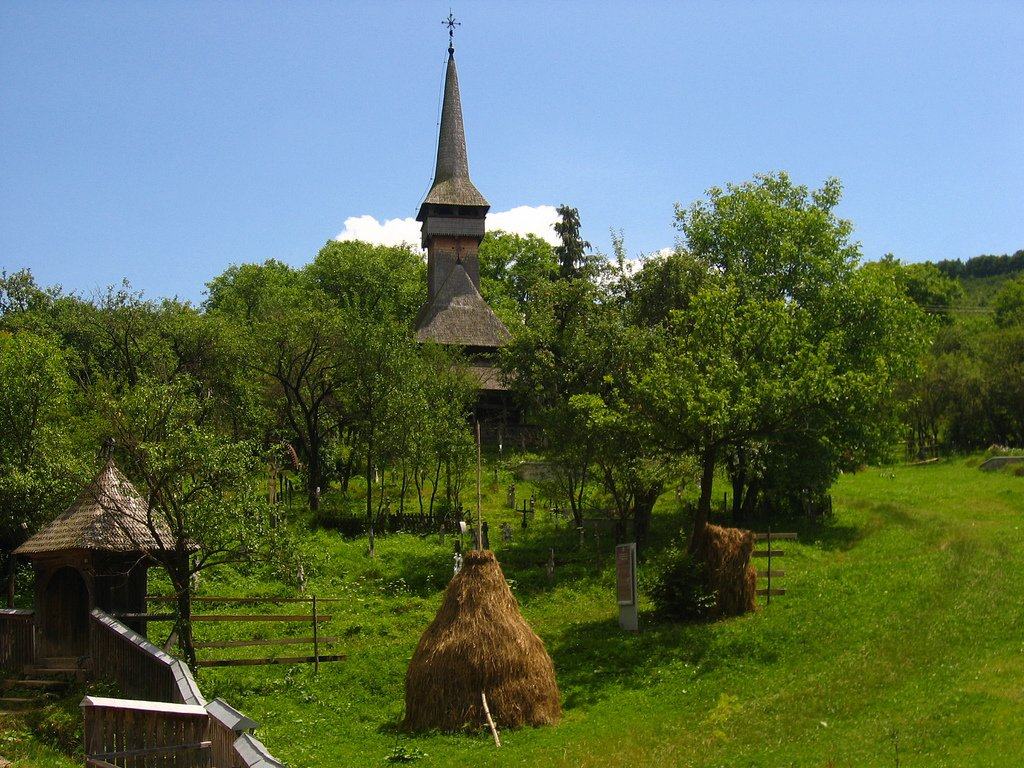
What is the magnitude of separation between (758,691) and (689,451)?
30.1ft

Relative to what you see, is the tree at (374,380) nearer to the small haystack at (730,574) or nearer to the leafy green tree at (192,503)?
the leafy green tree at (192,503)

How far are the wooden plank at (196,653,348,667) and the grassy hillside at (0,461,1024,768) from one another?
0.22m

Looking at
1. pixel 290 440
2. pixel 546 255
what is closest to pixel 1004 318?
pixel 546 255

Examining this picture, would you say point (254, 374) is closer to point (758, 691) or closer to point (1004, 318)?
point (758, 691)

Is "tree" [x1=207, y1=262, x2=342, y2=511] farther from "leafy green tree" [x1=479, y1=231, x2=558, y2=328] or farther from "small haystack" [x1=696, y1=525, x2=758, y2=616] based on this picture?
"leafy green tree" [x1=479, y1=231, x2=558, y2=328]

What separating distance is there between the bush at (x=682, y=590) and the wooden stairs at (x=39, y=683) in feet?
39.6

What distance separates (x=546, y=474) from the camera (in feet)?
148

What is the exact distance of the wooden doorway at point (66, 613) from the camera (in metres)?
23.0

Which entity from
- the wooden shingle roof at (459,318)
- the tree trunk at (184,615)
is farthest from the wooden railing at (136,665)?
the wooden shingle roof at (459,318)

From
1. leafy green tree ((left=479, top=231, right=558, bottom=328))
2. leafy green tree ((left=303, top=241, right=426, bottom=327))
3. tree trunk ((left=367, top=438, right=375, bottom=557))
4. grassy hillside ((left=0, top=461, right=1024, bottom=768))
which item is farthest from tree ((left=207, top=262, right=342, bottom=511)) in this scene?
leafy green tree ((left=479, top=231, right=558, bottom=328))

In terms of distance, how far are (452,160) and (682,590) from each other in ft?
166

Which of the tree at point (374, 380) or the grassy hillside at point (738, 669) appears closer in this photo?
the grassy hillside at point (738, 669)

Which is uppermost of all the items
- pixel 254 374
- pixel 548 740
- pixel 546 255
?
pixel 546 255

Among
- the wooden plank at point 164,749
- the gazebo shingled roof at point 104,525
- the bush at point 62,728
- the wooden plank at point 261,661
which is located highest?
the gazebo shingled roof at point 104,525
